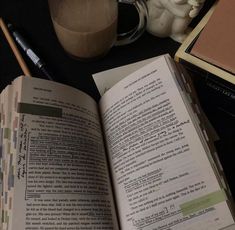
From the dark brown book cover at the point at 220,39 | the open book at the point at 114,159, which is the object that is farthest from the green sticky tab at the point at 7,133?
the dark brown book cover at the point at 220,39

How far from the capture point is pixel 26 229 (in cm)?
40

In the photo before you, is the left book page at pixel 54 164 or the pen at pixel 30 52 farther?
the pen at pixel 30 52

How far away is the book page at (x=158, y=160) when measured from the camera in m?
0.42

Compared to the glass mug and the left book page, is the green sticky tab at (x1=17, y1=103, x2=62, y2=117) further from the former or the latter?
the glass mug

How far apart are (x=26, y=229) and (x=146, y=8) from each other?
1.04ft

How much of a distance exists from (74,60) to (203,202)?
10.8 inches

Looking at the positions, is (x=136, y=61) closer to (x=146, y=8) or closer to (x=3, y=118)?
(x=146, y=8)

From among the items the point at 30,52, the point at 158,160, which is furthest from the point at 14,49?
the point at 158,160

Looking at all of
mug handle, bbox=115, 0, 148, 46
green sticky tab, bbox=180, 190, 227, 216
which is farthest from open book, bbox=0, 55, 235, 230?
mug handle, bbox=115, 0, 148, 46

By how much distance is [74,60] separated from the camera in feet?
1.94

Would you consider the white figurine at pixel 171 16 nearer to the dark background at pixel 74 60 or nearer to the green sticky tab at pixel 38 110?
the dark background at pixel 74 60

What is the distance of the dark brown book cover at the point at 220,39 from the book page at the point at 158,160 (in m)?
0.05

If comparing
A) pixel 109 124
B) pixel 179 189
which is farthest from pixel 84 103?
pixel 179 189

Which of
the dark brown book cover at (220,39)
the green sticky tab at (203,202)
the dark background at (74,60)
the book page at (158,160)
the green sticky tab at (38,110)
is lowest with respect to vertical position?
the green sticky tab at (203,202)
